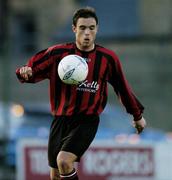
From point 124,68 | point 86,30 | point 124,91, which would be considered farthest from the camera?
Answer: point 124,68

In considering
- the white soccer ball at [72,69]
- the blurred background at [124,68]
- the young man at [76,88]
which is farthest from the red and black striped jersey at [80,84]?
the blurred background at [124,68]

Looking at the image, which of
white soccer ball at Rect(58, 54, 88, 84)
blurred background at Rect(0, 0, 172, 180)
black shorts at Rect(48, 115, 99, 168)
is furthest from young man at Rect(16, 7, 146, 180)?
blurred background at Rect(0, 0, 172, 180)

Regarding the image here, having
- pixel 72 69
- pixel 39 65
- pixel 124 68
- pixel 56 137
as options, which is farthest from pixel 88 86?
pixel 124 68

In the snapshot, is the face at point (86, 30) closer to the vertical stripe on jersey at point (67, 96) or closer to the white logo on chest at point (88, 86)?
the vertical stripe on jersey at point (67, 96)

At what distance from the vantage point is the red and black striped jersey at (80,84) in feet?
33.2

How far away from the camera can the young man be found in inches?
393

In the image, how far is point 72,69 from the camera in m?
9.75

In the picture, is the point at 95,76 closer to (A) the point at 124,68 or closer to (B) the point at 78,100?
(B) the point at 78,100

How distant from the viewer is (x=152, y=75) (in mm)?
19156

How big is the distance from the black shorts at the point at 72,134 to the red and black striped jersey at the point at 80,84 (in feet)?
0.26

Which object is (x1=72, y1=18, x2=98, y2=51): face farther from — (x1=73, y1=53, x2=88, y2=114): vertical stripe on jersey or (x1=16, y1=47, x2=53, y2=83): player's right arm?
(x1=16, y1=47, x2=53, y2=83): player's right arm

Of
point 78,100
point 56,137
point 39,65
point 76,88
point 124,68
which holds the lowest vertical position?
point 124,68

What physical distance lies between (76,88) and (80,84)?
0.20 feet

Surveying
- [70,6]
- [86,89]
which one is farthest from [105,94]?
[70,6]
